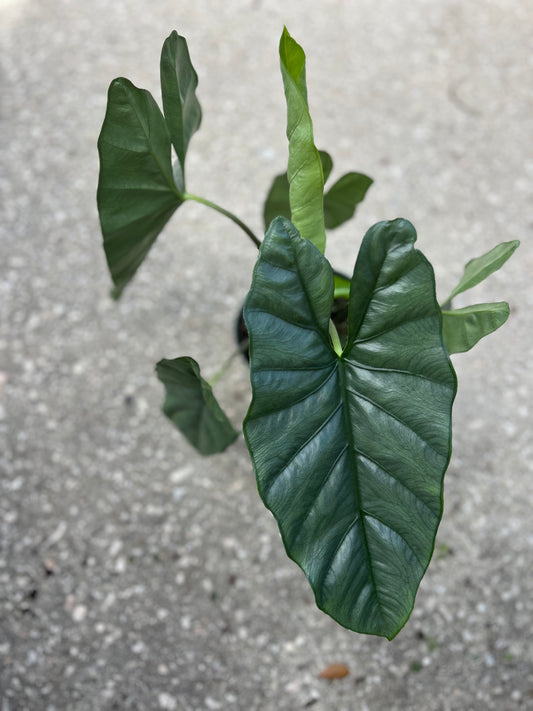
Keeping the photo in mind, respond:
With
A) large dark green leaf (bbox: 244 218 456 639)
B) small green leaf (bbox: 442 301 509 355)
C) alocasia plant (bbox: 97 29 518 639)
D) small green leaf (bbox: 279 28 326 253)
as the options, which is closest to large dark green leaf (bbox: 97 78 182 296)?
alocasia plant (bbox: 97 29 518 639)

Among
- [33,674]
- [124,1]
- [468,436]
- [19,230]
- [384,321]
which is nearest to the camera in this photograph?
[384,321]

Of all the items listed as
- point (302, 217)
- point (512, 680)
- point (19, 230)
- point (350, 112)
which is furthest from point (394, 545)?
point (350, 112)

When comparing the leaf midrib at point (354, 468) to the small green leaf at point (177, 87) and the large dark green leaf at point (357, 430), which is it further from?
the small green leaf at point (177, 87)

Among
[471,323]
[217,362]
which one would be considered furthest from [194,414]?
[471,323]

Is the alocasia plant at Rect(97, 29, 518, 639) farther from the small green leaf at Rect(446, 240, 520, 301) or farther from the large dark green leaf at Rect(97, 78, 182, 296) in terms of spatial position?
the small green leaf at Rect(446, 240, 520, 301)

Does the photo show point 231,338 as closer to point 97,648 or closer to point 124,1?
→ point 97,648

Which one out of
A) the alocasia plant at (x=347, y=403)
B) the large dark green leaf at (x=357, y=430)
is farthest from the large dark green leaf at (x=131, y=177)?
the large dark green leaf at (x=357, y=430)

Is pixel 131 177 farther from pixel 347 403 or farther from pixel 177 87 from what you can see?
pixel 347 403
